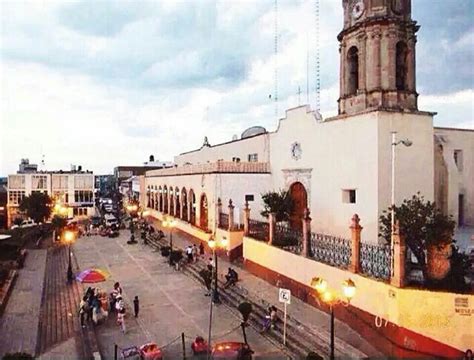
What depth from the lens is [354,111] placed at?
20344mm

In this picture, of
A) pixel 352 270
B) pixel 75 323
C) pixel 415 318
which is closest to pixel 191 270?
pixel 75 323

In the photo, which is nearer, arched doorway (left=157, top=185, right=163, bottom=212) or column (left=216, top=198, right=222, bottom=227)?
column (left=216, top=198, right=222, bottom=227)

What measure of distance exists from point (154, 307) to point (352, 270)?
769 centimetres

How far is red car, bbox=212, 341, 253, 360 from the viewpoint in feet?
38.6

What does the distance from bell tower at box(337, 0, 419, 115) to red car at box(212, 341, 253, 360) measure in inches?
452

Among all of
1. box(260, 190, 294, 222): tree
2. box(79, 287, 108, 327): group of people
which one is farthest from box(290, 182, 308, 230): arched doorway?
box(79, 287, 108, 327): group of people

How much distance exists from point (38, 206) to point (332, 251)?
3330 cm

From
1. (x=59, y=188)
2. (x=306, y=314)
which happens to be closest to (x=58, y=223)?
(x=59, y=188)

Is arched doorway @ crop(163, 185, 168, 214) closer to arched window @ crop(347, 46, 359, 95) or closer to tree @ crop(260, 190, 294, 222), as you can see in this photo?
tree @ crop(260, 190, 294, 222)

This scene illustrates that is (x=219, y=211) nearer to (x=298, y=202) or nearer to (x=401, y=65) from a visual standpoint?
(x=298, y=202)

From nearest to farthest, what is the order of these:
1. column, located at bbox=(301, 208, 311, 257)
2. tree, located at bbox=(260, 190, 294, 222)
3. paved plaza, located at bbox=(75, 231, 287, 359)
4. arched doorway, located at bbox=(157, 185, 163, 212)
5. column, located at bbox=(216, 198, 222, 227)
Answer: paved plaza, located at bbox=(75, 231, 287, 359), column, located at bbox=(301, 208, 311, 257), tree, located at bbox=(260, 190, 294, 222), column, located at bbox=(216, 198, 222, 227), arched doorway, located at bbox=(157, 185, 163, 212)

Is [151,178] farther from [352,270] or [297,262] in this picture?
[352,270]

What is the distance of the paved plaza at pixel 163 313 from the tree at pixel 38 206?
56.6 ft

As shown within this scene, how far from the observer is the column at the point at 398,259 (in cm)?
1141
